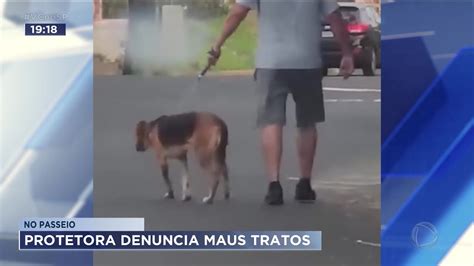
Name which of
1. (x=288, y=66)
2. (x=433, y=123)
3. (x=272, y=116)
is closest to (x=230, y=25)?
(x=288, y=66)

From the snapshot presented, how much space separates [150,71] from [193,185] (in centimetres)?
52

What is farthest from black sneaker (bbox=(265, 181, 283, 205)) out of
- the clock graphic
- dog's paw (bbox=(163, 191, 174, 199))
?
the clock graphic

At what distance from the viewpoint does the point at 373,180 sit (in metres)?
3.53

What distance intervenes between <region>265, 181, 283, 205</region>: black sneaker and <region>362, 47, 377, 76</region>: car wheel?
2.01 ft

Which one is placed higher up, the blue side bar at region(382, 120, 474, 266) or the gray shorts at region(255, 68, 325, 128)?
the gray shorts at region(255, 68, 325, 128)

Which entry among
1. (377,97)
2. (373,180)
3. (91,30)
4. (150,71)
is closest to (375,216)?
(373,180)

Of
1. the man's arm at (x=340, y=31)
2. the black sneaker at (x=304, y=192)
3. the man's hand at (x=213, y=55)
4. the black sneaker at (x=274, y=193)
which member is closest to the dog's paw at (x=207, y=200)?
the black sneaker at (x=274, y=193)

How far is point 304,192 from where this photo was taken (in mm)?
3531

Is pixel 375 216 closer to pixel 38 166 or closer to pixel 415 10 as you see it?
pixel 415 10

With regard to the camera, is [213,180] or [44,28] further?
[213,180]

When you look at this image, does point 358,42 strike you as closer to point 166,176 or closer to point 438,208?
point 438,208

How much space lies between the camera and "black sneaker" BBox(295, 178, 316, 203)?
11.6 feet

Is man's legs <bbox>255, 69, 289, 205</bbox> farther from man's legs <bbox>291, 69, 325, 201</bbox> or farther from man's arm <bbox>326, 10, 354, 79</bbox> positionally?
man's arm <bbox>326, 10, 354, 79</bbox>

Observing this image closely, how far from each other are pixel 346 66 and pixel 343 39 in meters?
0.12
